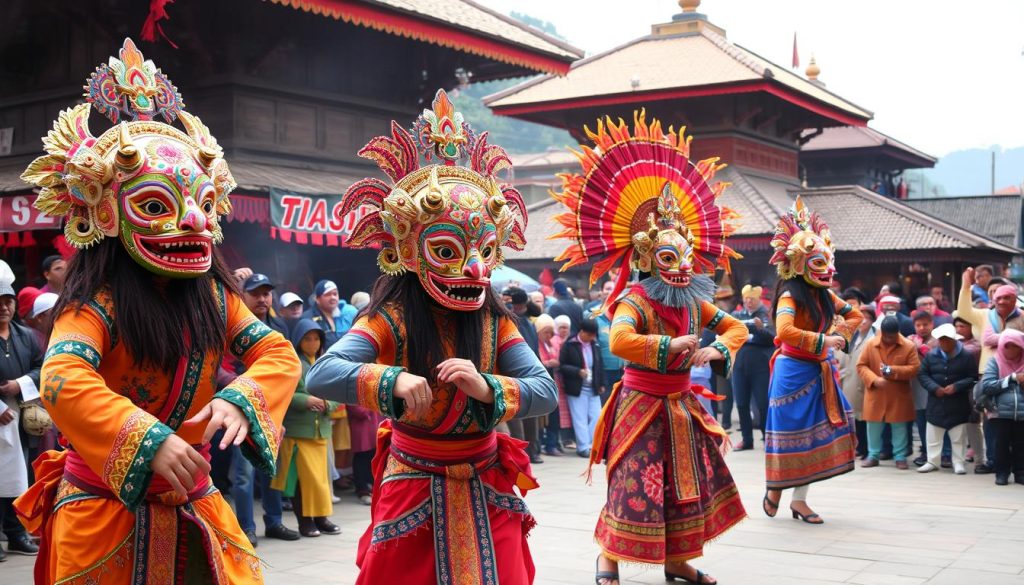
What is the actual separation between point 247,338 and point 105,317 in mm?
422

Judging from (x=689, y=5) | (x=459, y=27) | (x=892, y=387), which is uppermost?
(x=689, y=5)

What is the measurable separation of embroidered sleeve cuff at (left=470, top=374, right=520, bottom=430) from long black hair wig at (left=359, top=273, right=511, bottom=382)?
0.27m

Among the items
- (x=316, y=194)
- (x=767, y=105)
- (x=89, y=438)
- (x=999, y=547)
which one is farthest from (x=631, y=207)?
(x=767, y=105)

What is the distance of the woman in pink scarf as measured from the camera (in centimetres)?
935

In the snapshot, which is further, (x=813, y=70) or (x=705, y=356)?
(x=813, y=70)

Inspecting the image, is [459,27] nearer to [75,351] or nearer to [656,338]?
[656,338]

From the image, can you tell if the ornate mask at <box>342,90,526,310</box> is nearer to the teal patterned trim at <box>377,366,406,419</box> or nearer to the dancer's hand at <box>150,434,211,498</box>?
the teal patterned trim at <box>377,366,406,419</box>

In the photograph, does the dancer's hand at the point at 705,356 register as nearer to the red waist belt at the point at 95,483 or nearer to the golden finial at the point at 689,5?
the red waist belt at the point at 95,483

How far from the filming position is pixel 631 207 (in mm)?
6105

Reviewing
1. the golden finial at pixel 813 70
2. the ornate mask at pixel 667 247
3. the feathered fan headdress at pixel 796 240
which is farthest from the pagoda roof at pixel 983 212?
the ornate mask at pixel 667 247

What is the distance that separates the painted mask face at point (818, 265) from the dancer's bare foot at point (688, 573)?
2506mm

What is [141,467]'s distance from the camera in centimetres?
272

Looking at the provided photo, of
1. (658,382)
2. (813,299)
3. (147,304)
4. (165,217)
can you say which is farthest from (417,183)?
(813,299)

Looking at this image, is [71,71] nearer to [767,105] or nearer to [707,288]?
[707,288]
